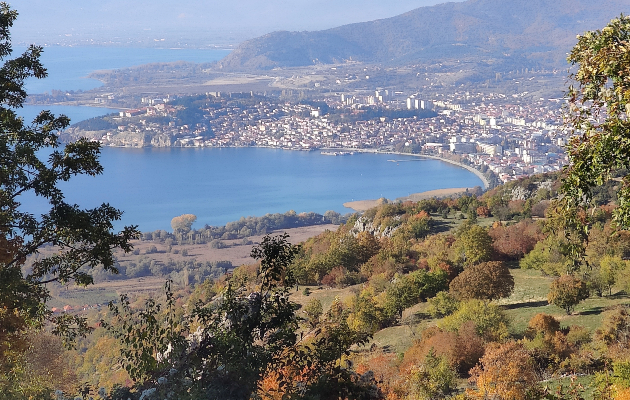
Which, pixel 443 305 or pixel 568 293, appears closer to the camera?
pixel 568 293

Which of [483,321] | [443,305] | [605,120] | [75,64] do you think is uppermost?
[75,64]

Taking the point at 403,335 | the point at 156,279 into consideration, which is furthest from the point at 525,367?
the point at 156,279

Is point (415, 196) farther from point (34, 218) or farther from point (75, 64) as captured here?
point (75, 64)

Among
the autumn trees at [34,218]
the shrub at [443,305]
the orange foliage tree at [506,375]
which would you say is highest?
the autumn trees at [34,218]

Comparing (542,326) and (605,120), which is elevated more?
(605,120)

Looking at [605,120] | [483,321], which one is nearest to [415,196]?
[483,321]

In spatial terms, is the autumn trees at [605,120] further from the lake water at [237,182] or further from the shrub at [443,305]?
the lake water at [237,182]

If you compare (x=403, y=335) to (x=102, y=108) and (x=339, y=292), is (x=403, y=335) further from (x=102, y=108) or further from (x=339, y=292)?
(x=102, y=108)

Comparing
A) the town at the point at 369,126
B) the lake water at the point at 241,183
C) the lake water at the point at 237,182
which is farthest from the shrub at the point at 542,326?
the town at the point at 369,126

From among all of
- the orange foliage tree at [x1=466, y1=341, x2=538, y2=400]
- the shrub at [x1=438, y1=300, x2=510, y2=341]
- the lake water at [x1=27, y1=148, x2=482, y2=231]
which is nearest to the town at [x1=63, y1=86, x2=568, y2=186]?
the lake water at [x1=27, y1=148, x2=482, y2=231]
